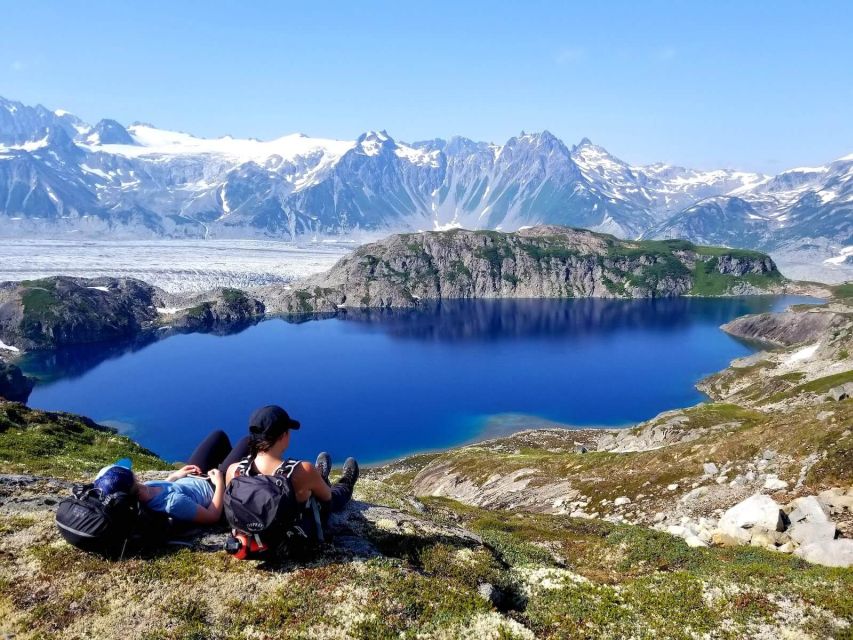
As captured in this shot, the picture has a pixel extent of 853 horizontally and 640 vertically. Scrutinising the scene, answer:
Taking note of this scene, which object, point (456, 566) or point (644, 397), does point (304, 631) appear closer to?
point (456, 566)

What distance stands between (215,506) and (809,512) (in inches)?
935

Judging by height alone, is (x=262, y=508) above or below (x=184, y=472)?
above

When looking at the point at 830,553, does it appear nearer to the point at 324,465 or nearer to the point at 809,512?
the point at 809,512

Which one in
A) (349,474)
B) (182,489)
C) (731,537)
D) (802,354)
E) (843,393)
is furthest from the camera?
(802,354)

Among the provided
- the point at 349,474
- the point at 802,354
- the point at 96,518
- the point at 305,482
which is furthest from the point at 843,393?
the point at 802,354

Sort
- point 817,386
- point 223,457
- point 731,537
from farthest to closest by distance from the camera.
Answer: point 817,386 → point 731,537 → point 223,457

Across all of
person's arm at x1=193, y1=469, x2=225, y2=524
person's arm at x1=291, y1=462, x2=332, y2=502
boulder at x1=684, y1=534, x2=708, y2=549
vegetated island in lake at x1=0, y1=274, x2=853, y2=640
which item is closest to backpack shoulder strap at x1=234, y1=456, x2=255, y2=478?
person's arm at x1=291, y1=462, x2=332, y2=502

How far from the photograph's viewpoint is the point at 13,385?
170 meters

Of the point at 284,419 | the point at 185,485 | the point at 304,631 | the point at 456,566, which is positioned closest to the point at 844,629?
the point at 456,566

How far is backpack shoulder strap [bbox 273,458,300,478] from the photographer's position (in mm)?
12234

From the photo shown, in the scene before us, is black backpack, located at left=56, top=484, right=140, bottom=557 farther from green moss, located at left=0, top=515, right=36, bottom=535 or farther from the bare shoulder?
green moss, located at left=0, top=515, right=36, bottom=535

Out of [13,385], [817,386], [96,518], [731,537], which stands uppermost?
[96,518]

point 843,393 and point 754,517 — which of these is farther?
point 843,393

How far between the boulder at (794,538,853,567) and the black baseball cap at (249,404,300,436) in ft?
61.1
